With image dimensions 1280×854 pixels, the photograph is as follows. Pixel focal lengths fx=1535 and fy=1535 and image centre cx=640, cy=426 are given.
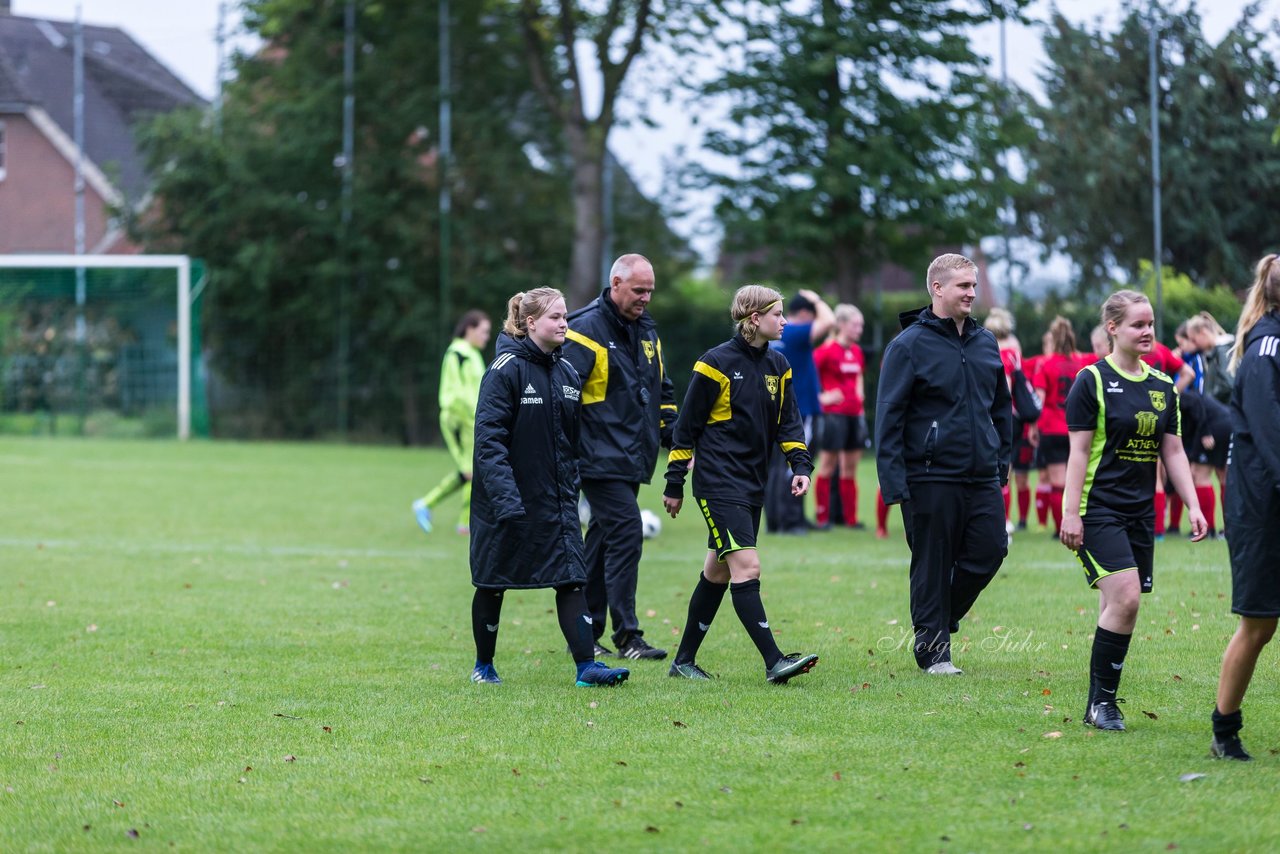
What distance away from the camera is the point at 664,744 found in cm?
588

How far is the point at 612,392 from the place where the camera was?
8.05 m

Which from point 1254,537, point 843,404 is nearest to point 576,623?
point 1254,537

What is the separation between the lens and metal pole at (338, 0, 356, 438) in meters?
30.7

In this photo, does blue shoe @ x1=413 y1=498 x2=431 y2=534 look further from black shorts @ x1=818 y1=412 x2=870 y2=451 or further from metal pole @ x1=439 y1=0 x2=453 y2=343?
metal pole @ x1=439 y1=0 x2=453 y2=343

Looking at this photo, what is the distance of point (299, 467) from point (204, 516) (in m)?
7.71

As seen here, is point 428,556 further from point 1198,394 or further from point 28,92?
point 28,92

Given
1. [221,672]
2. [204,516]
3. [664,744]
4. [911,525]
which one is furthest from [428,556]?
[664,744]

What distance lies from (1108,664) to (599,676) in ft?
7.52

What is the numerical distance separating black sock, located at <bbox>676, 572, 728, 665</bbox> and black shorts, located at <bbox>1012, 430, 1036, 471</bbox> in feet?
22.3

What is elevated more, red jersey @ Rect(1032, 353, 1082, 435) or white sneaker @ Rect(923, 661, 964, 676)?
red jersey @ Rect(1032, 353, 1082, 435)

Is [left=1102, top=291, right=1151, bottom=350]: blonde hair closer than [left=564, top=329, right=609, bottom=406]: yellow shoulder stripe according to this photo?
Yes

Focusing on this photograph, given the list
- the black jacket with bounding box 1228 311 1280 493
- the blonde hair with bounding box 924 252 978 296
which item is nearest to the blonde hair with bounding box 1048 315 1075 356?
the blonde hair with bounding box 924 252 978 296

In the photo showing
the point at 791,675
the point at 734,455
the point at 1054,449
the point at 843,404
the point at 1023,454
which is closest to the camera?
the point at 791,675

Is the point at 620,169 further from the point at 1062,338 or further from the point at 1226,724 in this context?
the point at 1226,724
